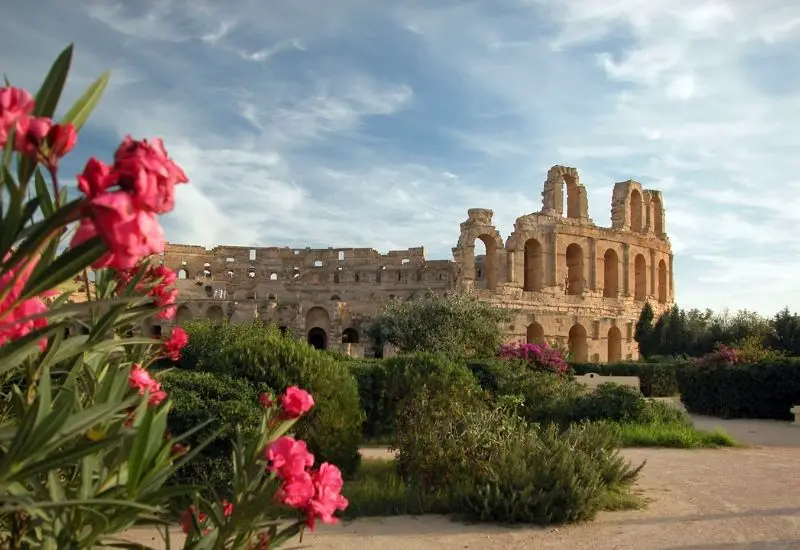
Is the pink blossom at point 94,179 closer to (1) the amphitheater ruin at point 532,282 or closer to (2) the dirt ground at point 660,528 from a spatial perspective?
(2) the dirt ground at point 660,528

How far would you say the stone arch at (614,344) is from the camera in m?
32.9

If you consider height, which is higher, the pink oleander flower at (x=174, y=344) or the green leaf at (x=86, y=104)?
the green leaf at (x=86, y=104)

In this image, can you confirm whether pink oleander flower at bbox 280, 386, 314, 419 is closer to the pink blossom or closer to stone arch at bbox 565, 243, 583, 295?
the pink blossom

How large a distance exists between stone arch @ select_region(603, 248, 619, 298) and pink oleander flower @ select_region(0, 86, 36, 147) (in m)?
34.8

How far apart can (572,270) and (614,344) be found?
4123 millimetres

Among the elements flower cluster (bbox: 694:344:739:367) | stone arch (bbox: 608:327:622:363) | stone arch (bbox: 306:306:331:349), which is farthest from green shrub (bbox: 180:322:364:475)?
stone arch (bbox: 608:327:622:363)

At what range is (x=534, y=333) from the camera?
101 feet

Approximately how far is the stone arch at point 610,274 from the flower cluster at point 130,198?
3481cm

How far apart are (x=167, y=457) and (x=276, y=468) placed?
18.4 inches

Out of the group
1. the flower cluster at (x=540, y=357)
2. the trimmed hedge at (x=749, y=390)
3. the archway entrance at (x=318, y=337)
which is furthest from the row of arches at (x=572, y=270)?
the trimmed hedge at (x=749, y=390)

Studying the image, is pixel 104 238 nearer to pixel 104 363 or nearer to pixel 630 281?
pixel 104 363

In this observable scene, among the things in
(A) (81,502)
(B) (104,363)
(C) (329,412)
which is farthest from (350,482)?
(A) (81,502)

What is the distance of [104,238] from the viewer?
1.32 m

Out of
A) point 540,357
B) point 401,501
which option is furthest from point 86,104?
point 540,357
